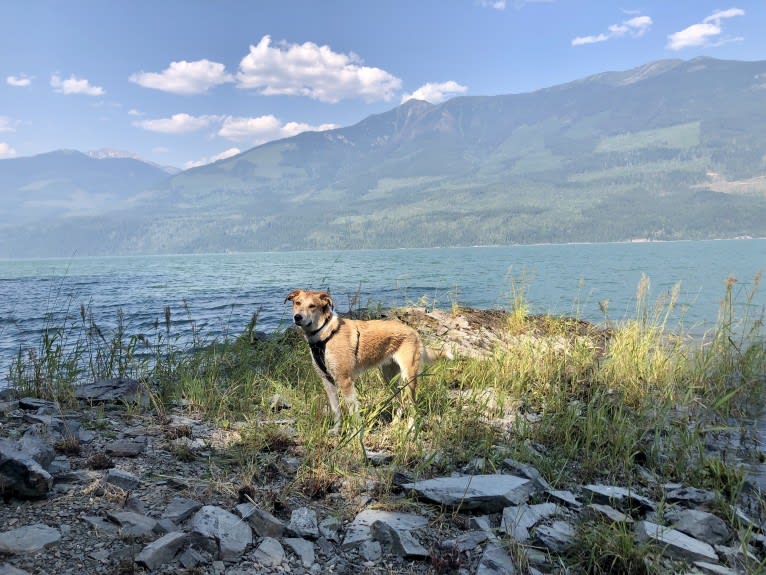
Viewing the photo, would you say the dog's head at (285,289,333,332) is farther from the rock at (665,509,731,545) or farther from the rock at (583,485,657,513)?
the rock at (665,509,731,545)

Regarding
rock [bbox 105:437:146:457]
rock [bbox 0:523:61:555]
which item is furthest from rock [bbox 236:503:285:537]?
rock [bbox 105:437:146:457]

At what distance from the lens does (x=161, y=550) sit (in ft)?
10.3

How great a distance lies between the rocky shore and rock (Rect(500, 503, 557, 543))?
13 millimetres

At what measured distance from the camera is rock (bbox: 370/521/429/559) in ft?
11.5

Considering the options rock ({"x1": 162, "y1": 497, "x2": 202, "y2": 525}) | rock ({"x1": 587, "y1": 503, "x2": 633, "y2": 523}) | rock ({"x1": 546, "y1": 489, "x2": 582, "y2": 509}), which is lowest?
rock ({"x1": 546, "y1": 489, "x2": 582, "y2": 509})

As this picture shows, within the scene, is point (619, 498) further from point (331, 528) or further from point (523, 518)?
point (331, 528)

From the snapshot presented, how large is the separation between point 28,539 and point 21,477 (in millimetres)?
727

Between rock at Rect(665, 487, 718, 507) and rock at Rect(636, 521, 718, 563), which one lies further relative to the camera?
rock at Rect(665, 487, 718, 507)

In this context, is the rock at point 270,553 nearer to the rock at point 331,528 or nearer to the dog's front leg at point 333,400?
the rock at point 331,528

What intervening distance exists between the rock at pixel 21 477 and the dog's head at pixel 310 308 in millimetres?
2780

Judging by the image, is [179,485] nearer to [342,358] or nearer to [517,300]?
[342,358]

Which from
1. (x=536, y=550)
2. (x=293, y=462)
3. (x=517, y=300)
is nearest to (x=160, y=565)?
(x=293, y=462)

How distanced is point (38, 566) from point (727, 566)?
4.49m

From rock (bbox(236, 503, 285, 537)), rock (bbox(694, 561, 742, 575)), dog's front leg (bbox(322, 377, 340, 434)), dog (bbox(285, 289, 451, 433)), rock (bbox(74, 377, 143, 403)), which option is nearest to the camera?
rock (bbox(694, 561, 742, 575))
